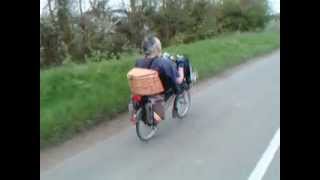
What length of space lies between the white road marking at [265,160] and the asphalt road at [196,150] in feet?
0.13

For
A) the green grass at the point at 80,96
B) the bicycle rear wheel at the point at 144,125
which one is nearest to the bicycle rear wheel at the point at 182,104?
the green grass at the point at 80,96

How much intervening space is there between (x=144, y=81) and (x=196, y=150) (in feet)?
4.42

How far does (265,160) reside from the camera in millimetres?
8312

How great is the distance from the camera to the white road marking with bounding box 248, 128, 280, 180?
25.2ft


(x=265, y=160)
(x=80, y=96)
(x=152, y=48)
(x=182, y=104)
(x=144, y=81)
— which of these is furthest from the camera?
(x=80, y=96)

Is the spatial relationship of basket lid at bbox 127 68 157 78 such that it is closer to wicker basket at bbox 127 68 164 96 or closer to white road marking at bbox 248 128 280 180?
wicker basket at bbox 127 68 164 96

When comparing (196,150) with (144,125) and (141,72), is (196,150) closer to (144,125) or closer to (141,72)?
(144,125)

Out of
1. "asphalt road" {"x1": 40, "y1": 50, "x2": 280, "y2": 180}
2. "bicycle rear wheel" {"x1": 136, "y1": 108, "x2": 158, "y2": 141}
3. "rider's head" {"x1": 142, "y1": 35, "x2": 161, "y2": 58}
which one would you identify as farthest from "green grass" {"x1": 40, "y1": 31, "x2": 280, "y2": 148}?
"rider's head" {"x1": 142, "y1": 35, "x2": 161, "y2": 58}

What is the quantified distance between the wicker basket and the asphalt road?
0.74 metres

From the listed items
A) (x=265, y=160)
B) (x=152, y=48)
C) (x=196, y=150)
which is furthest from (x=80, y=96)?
(x=265, y=160)
